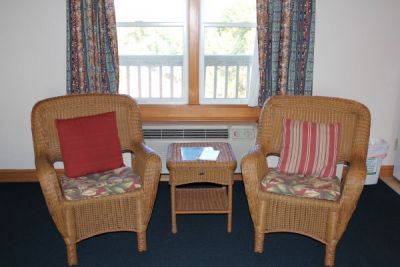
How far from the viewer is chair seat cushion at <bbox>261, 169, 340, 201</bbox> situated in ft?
7.91

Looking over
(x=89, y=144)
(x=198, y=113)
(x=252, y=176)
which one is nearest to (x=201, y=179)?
(x=252, y=176)

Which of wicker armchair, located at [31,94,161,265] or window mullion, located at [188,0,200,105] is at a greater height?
window mullion, located at [188,0,200,105]

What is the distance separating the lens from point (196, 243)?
266cm

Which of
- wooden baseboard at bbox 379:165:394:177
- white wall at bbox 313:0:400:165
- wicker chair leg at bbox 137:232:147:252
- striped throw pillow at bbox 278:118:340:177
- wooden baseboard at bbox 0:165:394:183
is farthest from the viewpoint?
wooden baseboard at bbox 379:165:394:177

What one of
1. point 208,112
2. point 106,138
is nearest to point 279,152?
point 208,112

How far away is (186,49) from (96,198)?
62.7 inches

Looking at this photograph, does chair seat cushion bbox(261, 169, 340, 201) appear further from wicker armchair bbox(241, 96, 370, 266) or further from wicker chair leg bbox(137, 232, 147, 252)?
wicker chair leg bbox(137, 232, 147, 252)

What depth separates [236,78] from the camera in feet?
12.0

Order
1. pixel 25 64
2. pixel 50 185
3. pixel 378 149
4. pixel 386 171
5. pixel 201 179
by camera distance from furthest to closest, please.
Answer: pixel 386 171 < pixel 378 149 < pixel 25 64 < pixel 201 179 < pixel 50 185

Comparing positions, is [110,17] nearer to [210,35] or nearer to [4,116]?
[210,35]

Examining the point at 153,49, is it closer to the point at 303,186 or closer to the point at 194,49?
the point at 194,49

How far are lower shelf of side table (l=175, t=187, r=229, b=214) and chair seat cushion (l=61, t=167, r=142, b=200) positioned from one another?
400 mm

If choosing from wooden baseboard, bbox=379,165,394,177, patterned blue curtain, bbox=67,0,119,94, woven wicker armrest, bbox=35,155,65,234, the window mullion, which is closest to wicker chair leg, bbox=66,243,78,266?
woven wicker armrest, bbox=35,155,65,234

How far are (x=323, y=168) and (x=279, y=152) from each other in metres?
0.35
